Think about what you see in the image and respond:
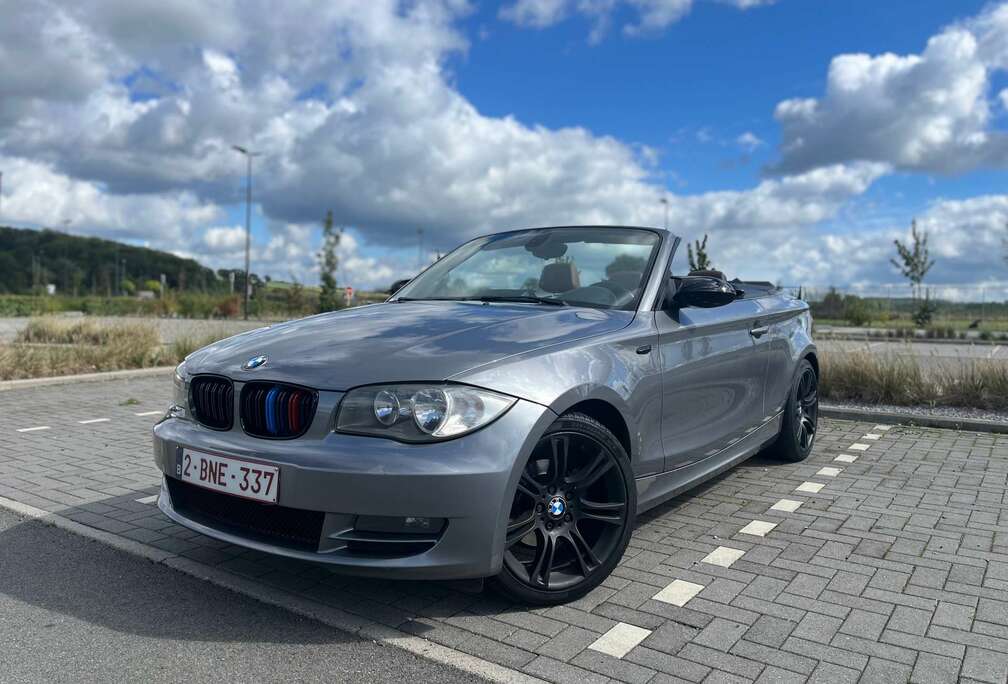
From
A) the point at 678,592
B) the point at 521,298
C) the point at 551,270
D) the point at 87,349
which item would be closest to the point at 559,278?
the point at 551,270

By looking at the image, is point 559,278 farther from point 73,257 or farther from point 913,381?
point 73,257

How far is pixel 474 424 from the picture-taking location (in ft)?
9.14

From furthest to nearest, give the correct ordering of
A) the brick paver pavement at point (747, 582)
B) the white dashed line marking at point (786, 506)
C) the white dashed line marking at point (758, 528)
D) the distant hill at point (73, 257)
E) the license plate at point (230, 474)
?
the distant hill at point (73, 257) < the white dashed line marking at point (786, 506) < the white dashed line marking at point (758, 528) < the license plate at point (230, 474) < the brick paver pavement at point (747, 582)

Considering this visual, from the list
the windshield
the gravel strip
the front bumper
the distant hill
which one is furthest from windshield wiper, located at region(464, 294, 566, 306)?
the distant hill

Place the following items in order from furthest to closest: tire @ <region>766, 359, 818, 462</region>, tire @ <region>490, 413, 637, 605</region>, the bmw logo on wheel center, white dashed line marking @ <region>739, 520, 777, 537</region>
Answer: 1. tire @ <region>766, 359, 818, 462</region>
2. white dashed line marking @ <region>739, 520, 777, 537</region>
3. the bmw logo on wheel center
4. tire @ <region>490, 413, 637, 605</region>

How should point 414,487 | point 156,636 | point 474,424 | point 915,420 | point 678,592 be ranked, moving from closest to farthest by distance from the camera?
point 414,487 → point 474,424 → point 156,636 → point 678,592 → point 915,420

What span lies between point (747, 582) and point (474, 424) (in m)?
1.55

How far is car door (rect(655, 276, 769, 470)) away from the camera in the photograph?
12.6 ft

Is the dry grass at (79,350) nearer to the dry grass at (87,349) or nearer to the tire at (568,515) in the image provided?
the dry grass at (87,349)

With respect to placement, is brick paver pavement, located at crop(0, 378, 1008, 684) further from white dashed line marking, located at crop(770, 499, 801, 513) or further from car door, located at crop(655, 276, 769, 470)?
car door, located at crop(655, 276, 769, 470)

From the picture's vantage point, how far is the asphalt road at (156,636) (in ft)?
8.58

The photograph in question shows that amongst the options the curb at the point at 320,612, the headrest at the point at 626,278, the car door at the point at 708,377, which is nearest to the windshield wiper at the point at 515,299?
the headrest at the point at 626,278

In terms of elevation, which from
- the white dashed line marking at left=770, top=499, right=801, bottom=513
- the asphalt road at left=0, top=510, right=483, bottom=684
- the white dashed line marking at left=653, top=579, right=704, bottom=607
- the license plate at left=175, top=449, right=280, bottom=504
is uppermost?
the license plate at left=175, top=449, right=280, bottom=504

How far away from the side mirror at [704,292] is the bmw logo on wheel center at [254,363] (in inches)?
78.7
